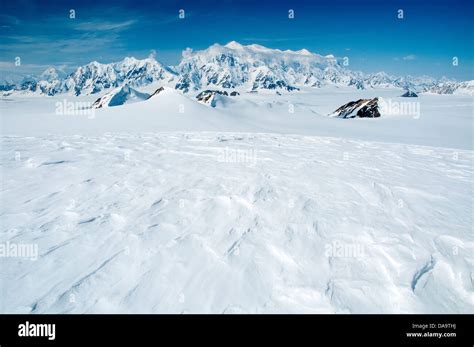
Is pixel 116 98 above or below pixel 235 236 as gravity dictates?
above

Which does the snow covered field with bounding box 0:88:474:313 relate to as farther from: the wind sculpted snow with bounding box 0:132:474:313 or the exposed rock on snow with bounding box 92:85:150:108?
the exposed rock on snow with bounding box 92:85:150:108

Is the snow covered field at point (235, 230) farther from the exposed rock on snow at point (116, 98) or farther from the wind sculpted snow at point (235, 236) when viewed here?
the exposed rock on snow at point (116, 98)

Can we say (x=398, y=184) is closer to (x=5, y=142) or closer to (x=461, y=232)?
(x=461, y=232)
